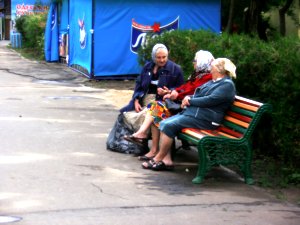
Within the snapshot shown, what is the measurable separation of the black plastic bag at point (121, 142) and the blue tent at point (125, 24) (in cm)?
866

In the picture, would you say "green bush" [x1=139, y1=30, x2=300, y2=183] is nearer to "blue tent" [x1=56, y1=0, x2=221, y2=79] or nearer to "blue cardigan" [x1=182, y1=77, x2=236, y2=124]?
"blue cardigan" [x1=182, y1=77, x2=236, y2=124]

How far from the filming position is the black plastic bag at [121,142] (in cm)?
764

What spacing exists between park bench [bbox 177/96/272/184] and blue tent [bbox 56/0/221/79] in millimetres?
10047

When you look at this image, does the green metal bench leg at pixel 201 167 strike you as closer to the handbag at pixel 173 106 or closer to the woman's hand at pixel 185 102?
the woman's hand at pixel 185 102

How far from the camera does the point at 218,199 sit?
5605 millimetres

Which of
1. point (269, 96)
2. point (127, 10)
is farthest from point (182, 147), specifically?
point (127, 10)

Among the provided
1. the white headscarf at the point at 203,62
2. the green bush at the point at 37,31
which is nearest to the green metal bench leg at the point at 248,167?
the white headscarf at the point at 203,62

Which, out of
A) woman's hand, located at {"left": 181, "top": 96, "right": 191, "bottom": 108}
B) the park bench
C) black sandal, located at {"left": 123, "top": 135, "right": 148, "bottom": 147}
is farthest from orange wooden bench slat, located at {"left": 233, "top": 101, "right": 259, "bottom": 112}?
black sandal, located at {"left": 123, "top": 135, "right": 148, "bottom": 147}

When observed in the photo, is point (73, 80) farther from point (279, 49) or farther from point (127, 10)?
point (279, 49)

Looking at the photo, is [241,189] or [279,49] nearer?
[241,189]

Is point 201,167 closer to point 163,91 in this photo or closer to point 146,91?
point 163,91

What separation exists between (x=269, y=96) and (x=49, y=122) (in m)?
4.54

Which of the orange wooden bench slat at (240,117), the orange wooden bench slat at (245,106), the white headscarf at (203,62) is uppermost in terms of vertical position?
the white headscarf at (203,62)

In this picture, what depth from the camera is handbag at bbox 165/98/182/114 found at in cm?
707
